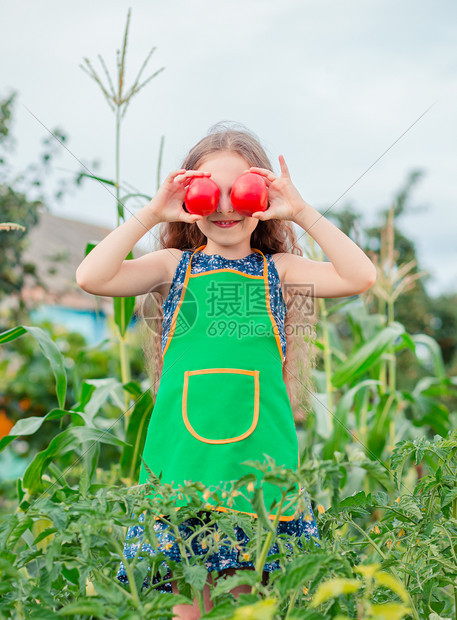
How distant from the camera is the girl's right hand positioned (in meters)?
1.24

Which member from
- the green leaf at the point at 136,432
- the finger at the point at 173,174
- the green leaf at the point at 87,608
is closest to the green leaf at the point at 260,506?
the green leaf at the point at 87,608

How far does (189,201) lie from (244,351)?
1.12 ft

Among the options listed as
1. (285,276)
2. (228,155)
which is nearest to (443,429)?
(285,276)

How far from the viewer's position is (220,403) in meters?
1.15

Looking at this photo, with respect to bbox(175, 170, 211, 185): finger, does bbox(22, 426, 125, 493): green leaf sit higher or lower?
lower

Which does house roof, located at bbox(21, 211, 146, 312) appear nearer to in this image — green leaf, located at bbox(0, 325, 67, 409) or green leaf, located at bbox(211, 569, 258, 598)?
green leaf, located at bbox(0, 325, 67, 409)

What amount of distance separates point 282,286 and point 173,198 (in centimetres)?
33

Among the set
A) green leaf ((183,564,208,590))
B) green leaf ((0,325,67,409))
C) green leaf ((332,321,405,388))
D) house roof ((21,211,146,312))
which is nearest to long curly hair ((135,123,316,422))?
green leaf ((0,325,67,409))

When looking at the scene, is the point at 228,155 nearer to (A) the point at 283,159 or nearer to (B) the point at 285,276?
(A) the point at 283,159

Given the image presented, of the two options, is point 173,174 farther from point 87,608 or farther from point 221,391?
point 87,608

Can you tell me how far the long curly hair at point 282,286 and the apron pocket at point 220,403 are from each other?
10.2 inches

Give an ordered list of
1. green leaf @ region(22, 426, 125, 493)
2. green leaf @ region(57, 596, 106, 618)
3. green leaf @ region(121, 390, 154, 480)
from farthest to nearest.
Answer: green leaf @ region(121, 390, 154, 480) → green leaf @ region(22, 426, 125, 493) → green leaf @ region(57, 596, 106, 618)

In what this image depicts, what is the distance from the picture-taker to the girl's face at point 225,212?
4.16 ft

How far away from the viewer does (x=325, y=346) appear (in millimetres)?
2309
